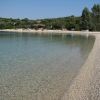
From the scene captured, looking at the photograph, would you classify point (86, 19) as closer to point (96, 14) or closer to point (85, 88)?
point (96, 14)

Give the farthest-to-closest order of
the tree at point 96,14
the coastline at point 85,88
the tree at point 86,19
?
the tree at point 96,14, the tree at point 86,19, the coastline at point 85,88

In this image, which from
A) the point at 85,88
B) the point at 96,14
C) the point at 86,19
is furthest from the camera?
the point at 96,14

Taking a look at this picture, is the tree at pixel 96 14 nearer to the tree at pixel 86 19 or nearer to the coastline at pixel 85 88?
the tree at pixel 86 19

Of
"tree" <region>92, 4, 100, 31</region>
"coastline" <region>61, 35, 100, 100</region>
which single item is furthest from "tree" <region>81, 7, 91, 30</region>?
"coastline" <region>61, 35, 100, 100</region>

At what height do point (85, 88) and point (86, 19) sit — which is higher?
point (86, 19)

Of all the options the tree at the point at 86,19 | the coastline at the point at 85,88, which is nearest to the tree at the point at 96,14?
the tree at the point at 86,19

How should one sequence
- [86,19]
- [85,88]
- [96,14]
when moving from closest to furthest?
[85,88] → [86,19] → [96,14]

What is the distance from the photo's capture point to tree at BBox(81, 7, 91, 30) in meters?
92.5

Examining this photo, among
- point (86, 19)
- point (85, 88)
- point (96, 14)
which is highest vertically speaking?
point (96, 14)

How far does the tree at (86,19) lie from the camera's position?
303ft

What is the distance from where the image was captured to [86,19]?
93562 mm

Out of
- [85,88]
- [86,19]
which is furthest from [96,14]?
[85,88]

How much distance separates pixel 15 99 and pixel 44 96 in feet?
3.43

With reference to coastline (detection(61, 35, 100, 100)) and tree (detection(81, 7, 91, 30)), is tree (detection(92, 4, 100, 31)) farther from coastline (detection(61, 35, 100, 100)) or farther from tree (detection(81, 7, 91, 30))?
coastline (detection(61, 35, 100, 100))
